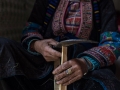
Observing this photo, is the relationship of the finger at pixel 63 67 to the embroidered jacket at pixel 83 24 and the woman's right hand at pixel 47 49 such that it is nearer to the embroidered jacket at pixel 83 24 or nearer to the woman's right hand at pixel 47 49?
the woman's right hand at pixel 47 49

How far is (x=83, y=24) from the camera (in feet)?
3.15

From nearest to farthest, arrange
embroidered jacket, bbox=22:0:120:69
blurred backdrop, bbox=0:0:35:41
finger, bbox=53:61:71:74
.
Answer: finger, bbox=53:61:71:74
embroidered jacket, bbox=22:0:120:69
blurred backdrop, bbox=0:0:35:41

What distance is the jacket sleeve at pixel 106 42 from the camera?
835mm

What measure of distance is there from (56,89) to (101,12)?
41 centimetres

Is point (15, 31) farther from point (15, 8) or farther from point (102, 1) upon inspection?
point (102, 1)

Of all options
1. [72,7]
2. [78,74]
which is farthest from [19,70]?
[72,7]

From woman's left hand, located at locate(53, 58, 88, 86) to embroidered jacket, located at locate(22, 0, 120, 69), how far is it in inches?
6.1

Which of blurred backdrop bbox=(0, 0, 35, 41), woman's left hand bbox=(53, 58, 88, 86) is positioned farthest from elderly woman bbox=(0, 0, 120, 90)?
blurred backdrop bbox=(0, 0, 35, 41)

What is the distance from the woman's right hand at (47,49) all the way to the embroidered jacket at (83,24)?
0.03m

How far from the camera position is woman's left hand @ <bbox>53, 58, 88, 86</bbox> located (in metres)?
0.77

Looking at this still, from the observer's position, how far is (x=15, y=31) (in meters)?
1.15

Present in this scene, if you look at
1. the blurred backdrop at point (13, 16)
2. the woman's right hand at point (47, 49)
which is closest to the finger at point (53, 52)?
the woman's right hand at point (47, 49)

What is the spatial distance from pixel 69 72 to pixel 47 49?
0.13 meters

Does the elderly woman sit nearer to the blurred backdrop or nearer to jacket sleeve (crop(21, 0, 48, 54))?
jacket sleeve (crop(21, 0, 48, 54))
